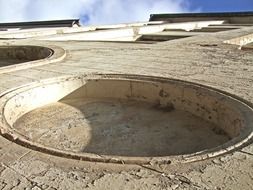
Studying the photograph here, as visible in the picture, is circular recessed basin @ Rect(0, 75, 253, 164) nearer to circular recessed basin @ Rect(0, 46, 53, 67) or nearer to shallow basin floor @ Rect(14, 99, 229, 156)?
shallow basin floor @ Rect(14, 99, 229, 156)

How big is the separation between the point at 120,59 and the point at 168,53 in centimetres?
105

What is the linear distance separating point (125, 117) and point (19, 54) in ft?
15.3

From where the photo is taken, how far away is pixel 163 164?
2129 millimetres

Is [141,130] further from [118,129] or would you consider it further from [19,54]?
[19,54]

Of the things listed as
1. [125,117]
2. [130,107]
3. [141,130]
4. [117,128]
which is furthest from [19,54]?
[141,130]

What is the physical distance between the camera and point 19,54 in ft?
24.8

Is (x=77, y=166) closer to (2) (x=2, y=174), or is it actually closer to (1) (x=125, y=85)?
(2) (x=2, y=174)

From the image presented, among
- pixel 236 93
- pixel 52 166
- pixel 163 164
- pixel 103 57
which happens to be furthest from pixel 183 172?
pixel 103 57

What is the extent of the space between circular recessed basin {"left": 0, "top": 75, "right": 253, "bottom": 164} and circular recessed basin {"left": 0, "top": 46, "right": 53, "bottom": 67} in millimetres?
2955

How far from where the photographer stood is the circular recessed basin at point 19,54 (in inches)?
284

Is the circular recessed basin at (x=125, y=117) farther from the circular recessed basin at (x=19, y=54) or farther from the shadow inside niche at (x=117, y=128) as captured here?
the circular recessed basin at (x=19, y=54)

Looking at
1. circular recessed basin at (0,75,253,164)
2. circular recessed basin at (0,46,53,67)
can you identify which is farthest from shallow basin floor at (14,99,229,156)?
circular recessed basin at (0,46,53,67)

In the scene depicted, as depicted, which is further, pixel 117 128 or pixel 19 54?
pixel 19 54

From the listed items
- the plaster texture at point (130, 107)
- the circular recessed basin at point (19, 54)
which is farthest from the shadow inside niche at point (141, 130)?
the circular recessed basin at point (19, 54)
